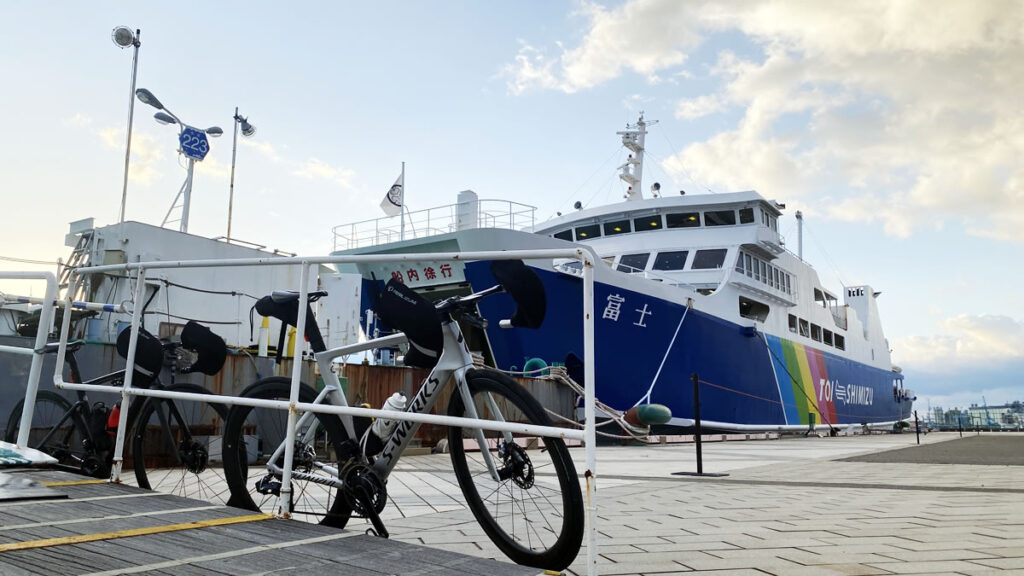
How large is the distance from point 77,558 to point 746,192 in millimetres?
17038

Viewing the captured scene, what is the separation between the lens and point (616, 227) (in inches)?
699

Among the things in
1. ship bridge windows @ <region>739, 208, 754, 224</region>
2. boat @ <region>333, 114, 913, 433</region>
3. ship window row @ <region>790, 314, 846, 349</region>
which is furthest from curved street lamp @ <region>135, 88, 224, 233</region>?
ship window row @ <region>790, 314, 846, 349</region>

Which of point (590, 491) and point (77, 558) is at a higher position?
point (590, 491)

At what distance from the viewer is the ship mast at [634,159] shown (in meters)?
19.7

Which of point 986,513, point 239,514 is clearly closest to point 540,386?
point 986,513

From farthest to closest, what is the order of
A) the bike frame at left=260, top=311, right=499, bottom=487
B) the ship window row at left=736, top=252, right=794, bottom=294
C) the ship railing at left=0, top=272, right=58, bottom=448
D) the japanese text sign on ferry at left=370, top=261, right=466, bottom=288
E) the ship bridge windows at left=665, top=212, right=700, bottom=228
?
the ship bridge windows at left=665, top=212, right=700, bottom=228
the ship window row at left=736, top=252, right=794, bottom=294
the japanese text sign on ferry at left=370, top=261, right=466, bottom=288
the ship railing at left=0, top=272, right=58, bottom=448
the bike frame at left=260, top=311, right=499, bottom=487

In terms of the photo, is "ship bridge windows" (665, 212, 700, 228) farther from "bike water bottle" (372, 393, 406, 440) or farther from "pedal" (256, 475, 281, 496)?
"pedal" (256, 475, 281, 496)

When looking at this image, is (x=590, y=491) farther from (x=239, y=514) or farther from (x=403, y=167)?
(x=403, y=167)

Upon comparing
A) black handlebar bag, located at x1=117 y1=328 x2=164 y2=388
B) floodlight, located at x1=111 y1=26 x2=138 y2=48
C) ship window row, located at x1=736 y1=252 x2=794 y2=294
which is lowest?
black handlebar bag, located at x1=117 y1=328 x2=164 y2=388

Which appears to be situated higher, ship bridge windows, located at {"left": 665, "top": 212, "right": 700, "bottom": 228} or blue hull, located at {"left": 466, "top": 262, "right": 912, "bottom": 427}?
ship bridge windows, located at {"left": 665, "top": 212, "right": 700, "bottom": 228}

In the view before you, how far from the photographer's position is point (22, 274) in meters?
4.12

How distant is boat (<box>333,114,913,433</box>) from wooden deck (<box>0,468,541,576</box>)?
18.2 ft

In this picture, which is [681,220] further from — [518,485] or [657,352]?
[518,485]

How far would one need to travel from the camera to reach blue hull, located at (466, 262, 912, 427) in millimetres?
12500
